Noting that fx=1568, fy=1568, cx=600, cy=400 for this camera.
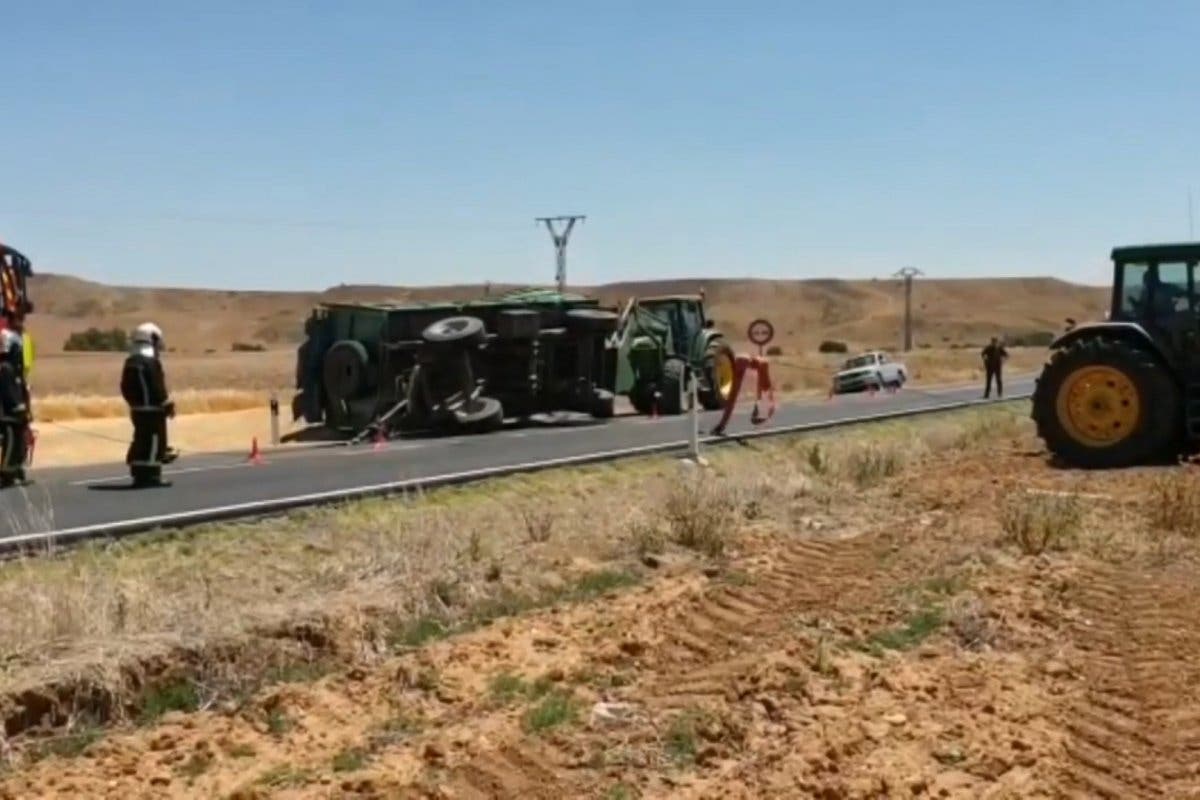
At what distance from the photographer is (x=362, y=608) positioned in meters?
8.94

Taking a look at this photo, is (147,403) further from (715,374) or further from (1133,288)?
(715,374)

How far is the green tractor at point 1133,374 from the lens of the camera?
56.2 feet

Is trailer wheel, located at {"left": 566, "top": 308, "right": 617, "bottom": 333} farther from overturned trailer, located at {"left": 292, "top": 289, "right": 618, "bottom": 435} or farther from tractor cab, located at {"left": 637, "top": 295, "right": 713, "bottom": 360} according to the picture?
tractor cab, located at {"left": 637, "top": 295, "right": 713, "bottom": 360}

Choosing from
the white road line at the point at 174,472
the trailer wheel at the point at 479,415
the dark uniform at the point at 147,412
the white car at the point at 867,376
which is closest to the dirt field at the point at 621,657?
the dark uniform at the point at 147,412

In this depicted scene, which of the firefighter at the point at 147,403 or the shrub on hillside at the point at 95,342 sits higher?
the firefighter at the point at 147,403

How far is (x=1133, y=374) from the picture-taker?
17.2 metres

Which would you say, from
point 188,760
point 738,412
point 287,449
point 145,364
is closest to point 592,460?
point 145,364

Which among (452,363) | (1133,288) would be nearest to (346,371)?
(452,363)

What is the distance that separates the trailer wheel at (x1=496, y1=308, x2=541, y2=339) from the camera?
26781 mm

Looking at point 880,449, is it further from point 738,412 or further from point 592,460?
point 738,412

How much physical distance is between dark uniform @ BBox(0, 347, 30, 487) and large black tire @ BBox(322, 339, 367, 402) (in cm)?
1021

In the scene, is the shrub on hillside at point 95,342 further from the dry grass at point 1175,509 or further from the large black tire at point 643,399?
the dry grass at point 1175,509

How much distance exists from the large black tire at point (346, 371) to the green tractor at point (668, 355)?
5.52 metres

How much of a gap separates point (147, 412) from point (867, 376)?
36.0 metres
